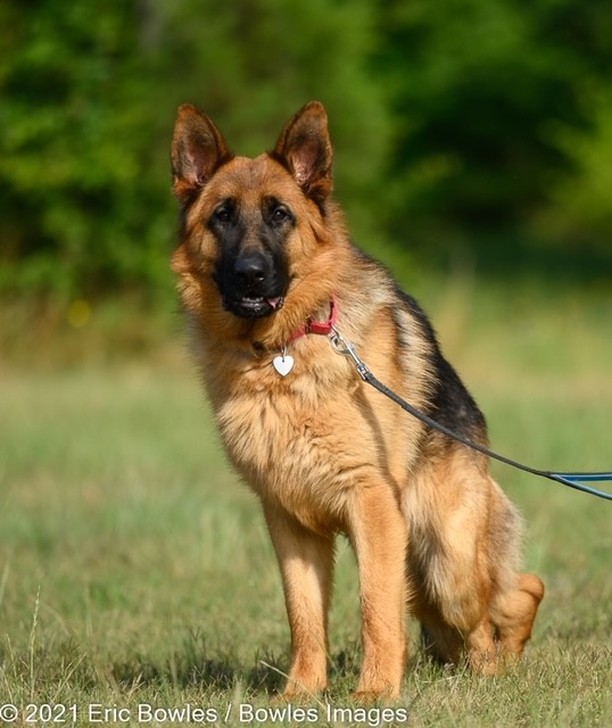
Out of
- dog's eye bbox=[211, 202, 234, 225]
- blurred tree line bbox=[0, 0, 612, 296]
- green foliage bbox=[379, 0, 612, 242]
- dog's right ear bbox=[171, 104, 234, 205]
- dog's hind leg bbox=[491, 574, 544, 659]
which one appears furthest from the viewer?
green foliage bbox=[379, 0, 612, 242]

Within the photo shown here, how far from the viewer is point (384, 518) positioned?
16.8ft

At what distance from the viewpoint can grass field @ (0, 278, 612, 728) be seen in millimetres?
4723

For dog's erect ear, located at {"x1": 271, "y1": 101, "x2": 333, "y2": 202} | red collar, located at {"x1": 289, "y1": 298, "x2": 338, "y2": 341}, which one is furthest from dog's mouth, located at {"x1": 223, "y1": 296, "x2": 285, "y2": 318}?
dog's erect ear, located at {"x1": 271, "y1": 101, "x2": 333, "y2": 202}

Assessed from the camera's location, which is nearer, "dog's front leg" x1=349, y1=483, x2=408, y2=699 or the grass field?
the grass field

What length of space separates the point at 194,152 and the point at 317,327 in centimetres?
94

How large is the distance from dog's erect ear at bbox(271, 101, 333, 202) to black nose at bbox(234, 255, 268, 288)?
48cm

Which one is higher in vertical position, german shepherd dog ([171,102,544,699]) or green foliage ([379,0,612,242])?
green foliage ([379,0,612,242])

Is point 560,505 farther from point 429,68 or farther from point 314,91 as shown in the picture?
point 429,68

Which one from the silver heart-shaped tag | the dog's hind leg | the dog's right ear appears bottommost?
the dog's hind leg

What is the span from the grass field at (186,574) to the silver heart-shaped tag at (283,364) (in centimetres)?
82

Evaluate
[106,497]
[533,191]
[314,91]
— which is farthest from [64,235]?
[533,191]

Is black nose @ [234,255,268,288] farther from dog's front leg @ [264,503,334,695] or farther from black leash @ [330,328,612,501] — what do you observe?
dog's front leg @ [264,503,334,695]

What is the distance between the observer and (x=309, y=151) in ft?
18.0

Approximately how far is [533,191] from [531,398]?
2913 cm
